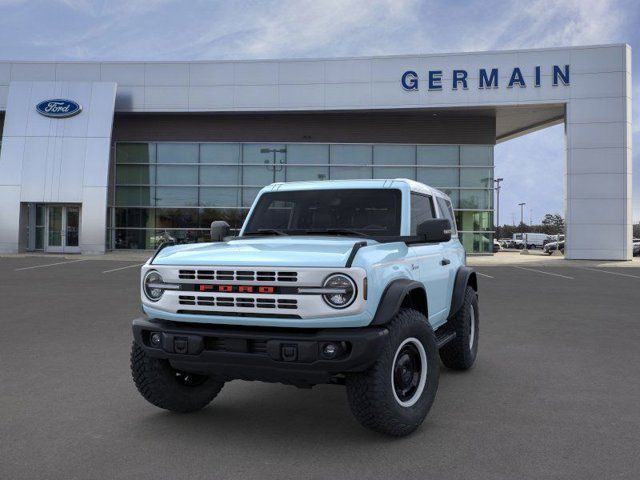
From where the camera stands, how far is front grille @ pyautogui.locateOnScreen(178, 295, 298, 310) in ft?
11.8

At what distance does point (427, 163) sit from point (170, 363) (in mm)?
26725

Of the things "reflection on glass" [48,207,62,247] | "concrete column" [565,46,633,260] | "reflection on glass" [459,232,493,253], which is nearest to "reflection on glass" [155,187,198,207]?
"reflection on glass" [48,207,62,247]

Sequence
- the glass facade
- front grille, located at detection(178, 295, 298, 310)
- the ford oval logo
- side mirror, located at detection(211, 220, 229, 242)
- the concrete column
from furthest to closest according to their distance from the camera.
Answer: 1. the glass facade
2. the ford oval logo
3. the concrete column
4. side mirror, located at detection(211, 220, 229, 242)
5. front grille, located at detection(178, 295, 298, 310)

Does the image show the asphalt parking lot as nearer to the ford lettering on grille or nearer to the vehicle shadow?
the vehicle shadow

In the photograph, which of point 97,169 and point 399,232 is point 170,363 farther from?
point 97,169

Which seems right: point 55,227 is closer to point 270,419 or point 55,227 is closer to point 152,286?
point 152,286

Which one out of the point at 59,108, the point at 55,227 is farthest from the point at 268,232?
the point at 55,227

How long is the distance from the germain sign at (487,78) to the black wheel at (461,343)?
22935 millimetres

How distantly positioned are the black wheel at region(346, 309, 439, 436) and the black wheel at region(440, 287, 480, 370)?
1511 millimetres

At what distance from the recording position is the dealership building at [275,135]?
2648cm

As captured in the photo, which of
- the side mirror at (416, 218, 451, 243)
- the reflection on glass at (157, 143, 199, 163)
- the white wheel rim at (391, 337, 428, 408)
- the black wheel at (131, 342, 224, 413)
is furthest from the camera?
the reflection on glass at (157, 143, 199, 163)

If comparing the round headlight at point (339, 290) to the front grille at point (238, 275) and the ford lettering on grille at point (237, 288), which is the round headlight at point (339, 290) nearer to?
the front grille at point (238, 275)

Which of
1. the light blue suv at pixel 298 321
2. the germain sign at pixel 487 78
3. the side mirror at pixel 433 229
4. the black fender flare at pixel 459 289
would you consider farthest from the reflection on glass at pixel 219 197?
the side mirror at pixel 433 229

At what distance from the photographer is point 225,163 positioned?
97.2 ft
